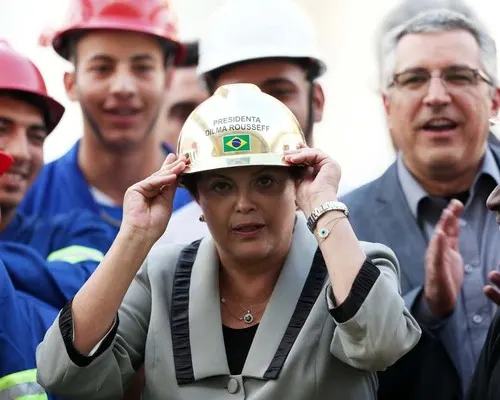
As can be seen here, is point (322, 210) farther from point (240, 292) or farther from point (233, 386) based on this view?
point (233, 386)

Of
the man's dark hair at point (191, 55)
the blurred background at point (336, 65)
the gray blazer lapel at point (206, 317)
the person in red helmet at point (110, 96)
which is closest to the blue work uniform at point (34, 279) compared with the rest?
the person in red helmet at point (110, 96)

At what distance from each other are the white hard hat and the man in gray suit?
49cm

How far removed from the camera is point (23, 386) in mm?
4105

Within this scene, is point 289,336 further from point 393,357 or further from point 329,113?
point 329,113

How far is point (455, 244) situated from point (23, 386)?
1.55 m

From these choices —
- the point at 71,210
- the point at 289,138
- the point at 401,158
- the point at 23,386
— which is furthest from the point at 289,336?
the point at 71,210

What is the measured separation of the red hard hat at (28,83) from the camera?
16.9 ft

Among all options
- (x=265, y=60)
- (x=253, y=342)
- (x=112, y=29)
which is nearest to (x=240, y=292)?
(x=253, y=342)

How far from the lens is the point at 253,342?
3.83 metres

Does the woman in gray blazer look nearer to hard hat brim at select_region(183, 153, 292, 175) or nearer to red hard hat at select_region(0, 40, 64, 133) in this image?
hard hat brim at select_region(183, 153, 292, 175)

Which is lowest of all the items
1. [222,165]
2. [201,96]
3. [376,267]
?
[376,267]

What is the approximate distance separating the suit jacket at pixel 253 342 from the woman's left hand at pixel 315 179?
202 millimetres

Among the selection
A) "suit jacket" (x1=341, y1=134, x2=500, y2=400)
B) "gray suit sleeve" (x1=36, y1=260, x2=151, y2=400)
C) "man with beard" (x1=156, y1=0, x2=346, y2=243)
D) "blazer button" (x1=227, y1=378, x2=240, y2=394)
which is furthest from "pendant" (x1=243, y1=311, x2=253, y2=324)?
"man with beard" (x1=156, y1=0, x2=346, y2=243)

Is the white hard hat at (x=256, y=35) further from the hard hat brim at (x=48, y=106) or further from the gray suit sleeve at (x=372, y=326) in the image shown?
the gray suit sleeve at (x=372, y=326)
